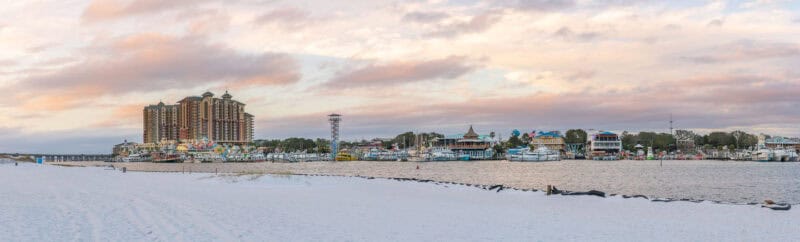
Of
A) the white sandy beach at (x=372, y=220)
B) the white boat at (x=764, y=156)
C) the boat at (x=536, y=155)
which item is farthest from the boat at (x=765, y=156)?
the white sandy beach at (x=372, y=220)

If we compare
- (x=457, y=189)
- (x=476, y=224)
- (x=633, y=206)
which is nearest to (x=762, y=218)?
(x=633, y=206)

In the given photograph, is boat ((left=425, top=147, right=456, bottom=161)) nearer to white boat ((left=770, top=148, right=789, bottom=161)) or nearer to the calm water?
the calm water

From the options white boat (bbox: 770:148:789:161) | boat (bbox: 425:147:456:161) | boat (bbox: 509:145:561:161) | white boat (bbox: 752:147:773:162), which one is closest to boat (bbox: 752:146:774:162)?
white boat (bbox: 752:147:773:162)

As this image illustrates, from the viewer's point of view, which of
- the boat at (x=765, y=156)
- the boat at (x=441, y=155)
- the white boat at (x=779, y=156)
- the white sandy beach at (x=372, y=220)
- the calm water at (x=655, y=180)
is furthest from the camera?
the boat at (x=441, y=155)

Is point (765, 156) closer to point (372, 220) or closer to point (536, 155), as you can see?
point (536, 155)

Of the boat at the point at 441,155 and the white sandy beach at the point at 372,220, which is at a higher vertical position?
the white sandy beach at the point at 372,220

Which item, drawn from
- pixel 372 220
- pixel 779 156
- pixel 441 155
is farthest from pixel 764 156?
pixel 372 220

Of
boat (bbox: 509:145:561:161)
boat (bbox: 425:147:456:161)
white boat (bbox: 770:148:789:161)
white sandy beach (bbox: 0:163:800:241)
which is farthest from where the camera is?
boat (bbox: 425:147:456:161)

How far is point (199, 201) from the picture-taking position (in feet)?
74.6

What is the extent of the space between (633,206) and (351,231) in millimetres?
14618

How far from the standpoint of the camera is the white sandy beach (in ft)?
47.3

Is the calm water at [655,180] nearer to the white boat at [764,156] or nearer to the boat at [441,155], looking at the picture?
the white boat at [764,156]

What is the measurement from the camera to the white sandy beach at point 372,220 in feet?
47.3

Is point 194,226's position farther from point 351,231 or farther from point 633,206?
point 633,206
